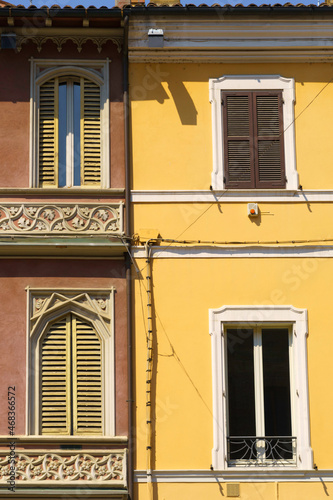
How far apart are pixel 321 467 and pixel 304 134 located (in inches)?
228

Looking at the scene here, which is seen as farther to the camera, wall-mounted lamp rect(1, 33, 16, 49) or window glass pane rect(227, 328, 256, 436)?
wall-mounted lamp rect(1, 33, 16, 49)

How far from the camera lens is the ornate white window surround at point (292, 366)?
592 inches

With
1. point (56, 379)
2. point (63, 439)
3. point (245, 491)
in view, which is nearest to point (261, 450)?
point (245, 491)

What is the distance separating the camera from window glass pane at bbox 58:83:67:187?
53.5ft

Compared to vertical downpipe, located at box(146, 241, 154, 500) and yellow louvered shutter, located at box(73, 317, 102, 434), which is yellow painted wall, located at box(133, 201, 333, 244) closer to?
vertical downpipe, located at box(146, 241, 154, 500)

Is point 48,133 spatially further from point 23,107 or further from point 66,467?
point 66,467

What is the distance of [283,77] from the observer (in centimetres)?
1658

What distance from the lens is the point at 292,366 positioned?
51.0 ft

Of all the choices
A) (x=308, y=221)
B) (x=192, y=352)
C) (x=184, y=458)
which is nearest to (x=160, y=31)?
(x=308, y=221)

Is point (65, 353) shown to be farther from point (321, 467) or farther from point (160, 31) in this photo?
point (160, 31)

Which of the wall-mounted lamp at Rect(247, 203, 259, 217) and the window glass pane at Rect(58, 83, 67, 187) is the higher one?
the window glass pane at Rect(58, 83, 67, 187)

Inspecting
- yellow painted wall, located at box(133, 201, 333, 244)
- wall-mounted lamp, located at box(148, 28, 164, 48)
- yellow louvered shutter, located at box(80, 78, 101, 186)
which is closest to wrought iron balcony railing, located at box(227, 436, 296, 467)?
yellow painted wall, located at box(133, 201, 333, 244)

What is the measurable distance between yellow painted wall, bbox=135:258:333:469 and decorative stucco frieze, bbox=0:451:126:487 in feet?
1.35

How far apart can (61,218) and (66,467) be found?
13.8 ft
